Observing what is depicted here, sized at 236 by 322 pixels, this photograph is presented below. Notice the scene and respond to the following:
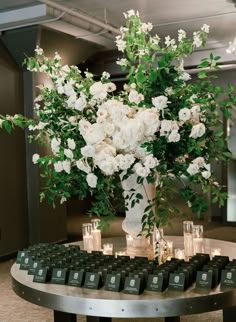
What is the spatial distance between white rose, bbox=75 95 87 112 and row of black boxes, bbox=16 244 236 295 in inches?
26.5

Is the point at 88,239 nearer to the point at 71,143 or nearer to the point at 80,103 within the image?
the point at 71,143

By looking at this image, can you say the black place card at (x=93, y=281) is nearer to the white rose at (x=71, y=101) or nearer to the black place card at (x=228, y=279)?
the black place card at (x=228, y=279)

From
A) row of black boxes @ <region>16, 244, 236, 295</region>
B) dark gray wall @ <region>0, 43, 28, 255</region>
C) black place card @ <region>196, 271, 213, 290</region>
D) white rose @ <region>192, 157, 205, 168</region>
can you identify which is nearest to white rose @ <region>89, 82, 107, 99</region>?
white rose @ <region>192, 157, 205, 168</region>

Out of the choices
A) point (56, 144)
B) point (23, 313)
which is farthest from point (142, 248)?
point (23, 313)

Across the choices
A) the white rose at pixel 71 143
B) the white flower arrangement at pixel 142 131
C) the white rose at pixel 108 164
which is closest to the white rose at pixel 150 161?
A: the white flower arrangement at pixel 142 131

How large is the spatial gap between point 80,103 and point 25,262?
0.81 metres

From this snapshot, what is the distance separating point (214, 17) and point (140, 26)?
432 centimetres

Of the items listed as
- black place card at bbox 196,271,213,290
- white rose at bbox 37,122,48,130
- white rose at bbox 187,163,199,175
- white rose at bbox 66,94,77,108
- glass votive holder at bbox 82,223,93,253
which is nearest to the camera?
black place card at bbox 196,271,213,290

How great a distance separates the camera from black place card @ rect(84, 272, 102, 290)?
78.7 inches

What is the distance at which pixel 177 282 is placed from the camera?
194cm

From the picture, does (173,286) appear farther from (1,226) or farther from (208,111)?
(1,226)

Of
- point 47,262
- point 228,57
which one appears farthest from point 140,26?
point 228,57

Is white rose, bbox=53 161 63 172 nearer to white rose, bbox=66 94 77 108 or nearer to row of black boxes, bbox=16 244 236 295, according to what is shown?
white rose, bbox=66 94 77 108

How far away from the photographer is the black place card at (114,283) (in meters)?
1.95
